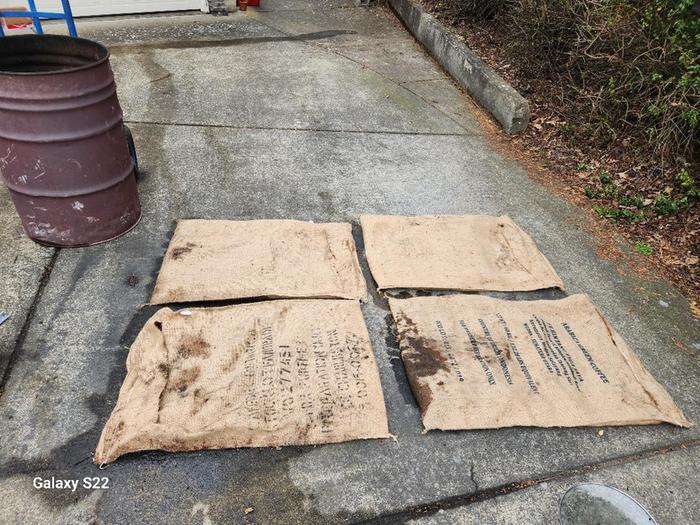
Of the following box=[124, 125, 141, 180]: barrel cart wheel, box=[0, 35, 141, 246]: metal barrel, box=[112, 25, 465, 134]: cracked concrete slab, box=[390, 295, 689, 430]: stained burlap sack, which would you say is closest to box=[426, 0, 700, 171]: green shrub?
box=[112, 25, 465, 134]: cracked concrete slab

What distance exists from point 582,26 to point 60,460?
504 cm

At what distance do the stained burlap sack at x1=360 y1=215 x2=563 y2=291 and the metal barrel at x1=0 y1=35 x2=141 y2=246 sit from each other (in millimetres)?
1591

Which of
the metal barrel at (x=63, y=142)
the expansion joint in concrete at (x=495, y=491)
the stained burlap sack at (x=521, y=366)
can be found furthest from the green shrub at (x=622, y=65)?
the metal barrel at (x=63, y=142)

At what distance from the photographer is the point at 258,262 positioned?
3.06 metres

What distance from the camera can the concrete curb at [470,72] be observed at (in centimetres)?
473

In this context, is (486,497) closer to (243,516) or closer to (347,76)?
(243,516)

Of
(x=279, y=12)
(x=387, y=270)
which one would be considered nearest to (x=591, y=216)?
(x=387, y=270)

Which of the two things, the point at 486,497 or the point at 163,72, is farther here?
the point at 163,72

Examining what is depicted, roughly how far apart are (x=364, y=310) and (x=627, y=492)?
4.87 feet

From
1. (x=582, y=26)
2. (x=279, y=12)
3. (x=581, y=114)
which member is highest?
(x=582, y=26)

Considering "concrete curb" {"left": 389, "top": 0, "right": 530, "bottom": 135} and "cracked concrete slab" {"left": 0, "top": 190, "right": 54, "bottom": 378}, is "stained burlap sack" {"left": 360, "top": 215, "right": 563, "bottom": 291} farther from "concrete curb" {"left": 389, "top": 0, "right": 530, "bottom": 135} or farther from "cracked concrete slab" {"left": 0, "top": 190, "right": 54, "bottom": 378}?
"cracked concrete slab" {"left": 0, "top": 190, "right": 54, "bottom": 378}

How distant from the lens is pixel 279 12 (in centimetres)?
712

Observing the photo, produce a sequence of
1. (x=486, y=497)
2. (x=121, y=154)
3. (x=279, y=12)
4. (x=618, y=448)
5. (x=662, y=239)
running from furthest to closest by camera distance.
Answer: (x=279, y=12), (x=662, y=239), (x=121, y=154), (x=618, y=448), (x=486, y=497)

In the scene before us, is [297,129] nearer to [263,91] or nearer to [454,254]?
[263,91]
